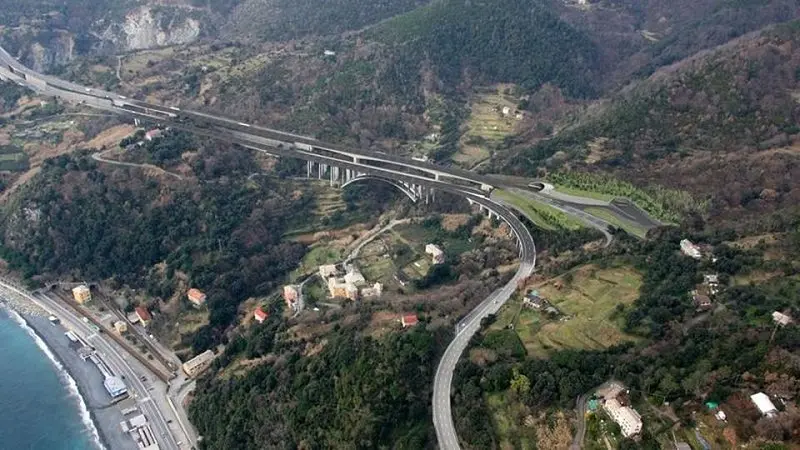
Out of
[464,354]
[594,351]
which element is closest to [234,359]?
[464,354]

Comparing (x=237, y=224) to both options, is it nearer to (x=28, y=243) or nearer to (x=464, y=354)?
(x=28, y=243)

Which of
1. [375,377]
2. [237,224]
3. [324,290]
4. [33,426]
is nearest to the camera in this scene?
[375,377]

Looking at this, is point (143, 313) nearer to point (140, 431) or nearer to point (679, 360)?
point (140, 431)

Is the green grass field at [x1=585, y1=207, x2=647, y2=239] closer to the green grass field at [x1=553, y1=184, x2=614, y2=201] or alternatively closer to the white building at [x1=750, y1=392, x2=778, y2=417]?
the green grass field at [x1=553, y1=184, x2=614, y2=201]

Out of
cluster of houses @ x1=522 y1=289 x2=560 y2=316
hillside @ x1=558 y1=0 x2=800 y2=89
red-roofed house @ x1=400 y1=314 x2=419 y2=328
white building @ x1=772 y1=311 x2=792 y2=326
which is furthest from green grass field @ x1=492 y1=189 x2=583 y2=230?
hillside @ x1=558 y1=0 x2=800 y2=89

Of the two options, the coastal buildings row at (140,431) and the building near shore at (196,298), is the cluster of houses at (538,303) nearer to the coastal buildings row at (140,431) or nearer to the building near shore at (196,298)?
the coastal buildings row at (140,431)

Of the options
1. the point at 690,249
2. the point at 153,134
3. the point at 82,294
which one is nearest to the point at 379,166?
the point at 153,134

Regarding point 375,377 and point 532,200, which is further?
point 532,200
